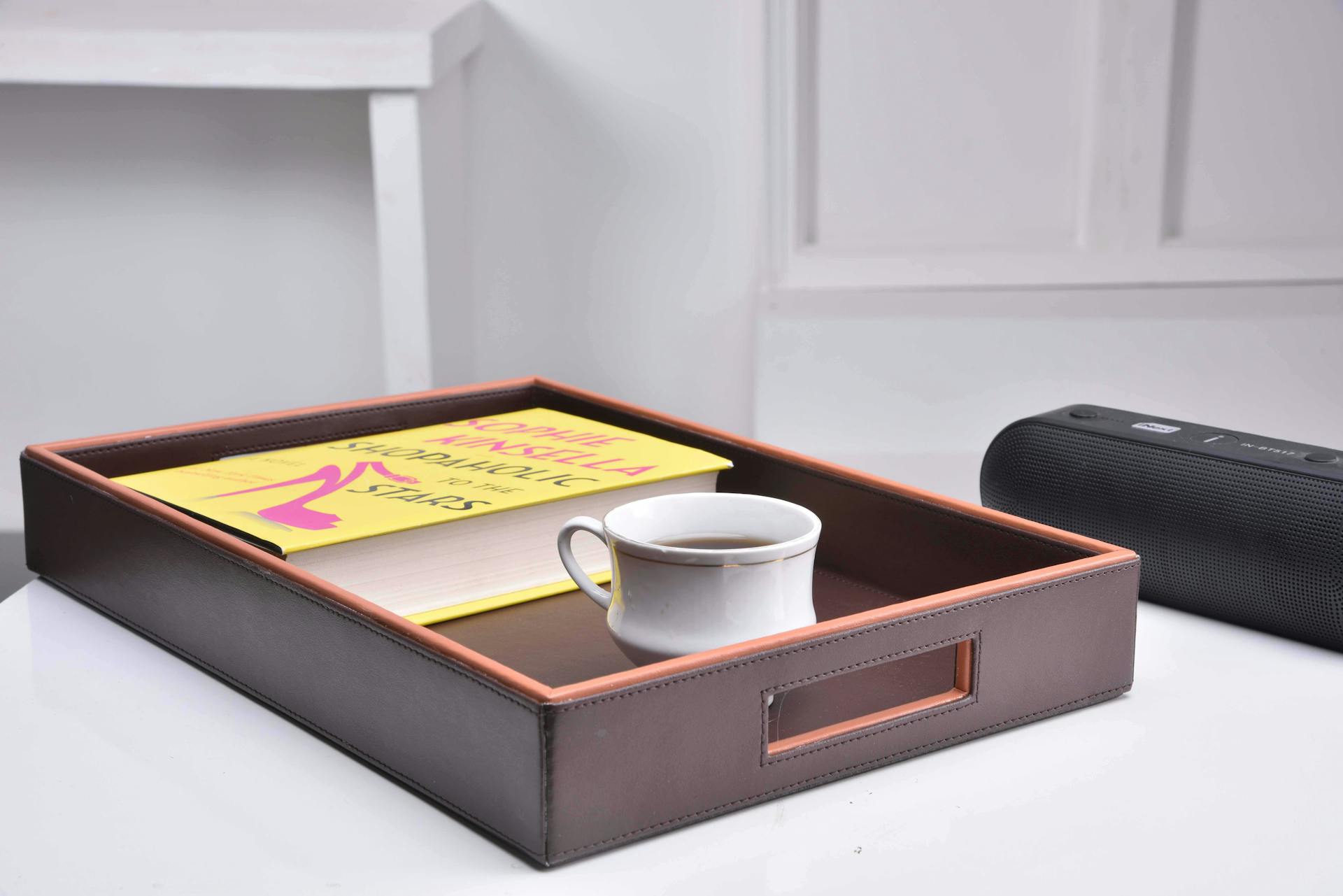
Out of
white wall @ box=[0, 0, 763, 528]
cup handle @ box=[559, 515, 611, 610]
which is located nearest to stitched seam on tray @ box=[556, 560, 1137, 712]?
cup handle @ box=[559, 515, 611, 610]

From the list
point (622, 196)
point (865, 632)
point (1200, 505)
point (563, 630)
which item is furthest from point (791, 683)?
point (622, 196)

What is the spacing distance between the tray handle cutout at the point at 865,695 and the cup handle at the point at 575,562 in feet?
0.29

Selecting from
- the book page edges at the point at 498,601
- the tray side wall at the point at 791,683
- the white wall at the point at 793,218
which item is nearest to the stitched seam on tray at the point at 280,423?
the book page edges at the point at 498,601

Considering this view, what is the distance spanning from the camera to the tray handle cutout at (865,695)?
0.50 m

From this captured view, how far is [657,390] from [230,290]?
0.58 m

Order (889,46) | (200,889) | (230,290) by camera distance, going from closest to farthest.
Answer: (200,889), (889,46), (230,290)

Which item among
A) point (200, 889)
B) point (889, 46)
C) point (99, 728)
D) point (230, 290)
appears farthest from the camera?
point (230, 290)

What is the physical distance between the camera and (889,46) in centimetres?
159

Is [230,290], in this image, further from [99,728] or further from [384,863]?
[384,863]

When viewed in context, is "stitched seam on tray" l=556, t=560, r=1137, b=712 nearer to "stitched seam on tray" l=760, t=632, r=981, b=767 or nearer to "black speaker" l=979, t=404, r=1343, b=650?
"stitched seam on tray" l=760, t=632, r=981, b=767

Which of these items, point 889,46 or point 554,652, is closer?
point 554,652

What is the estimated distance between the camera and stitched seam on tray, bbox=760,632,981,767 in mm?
477

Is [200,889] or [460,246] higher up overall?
[460,246]

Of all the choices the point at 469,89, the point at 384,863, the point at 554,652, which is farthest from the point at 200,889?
the point at 469,89
